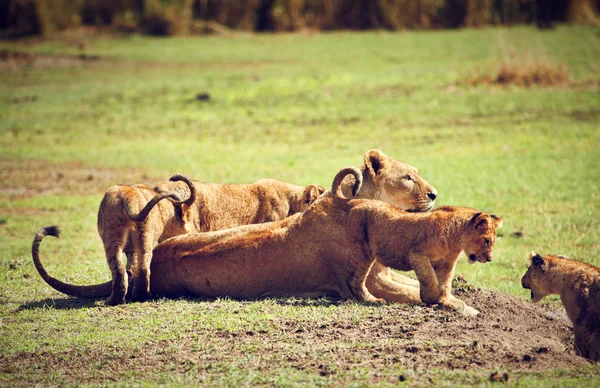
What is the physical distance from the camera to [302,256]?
7.39 metres

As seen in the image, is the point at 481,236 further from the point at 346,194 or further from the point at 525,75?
the point at 525,75

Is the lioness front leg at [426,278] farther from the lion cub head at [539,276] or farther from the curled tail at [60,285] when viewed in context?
the curled tail at [60,285]

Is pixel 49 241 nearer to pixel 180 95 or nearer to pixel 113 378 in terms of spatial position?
pixel 113 378

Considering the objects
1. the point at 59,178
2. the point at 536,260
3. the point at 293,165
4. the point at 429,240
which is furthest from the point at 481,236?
the point at 59,178

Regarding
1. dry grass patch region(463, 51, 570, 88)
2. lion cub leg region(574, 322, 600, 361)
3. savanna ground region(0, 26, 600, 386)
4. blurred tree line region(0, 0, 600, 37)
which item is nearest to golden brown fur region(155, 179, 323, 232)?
savanna ground region(0, 26, 600, 386)

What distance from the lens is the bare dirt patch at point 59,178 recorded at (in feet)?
44.2

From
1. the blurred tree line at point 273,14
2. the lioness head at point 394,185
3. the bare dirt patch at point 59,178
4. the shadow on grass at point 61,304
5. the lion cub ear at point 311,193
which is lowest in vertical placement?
the bare dirt patch at point 59,178

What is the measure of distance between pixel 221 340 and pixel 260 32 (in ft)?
84.6

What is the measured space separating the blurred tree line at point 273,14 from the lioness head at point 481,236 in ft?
80.3

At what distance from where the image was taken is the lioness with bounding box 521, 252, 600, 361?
6.52 metres

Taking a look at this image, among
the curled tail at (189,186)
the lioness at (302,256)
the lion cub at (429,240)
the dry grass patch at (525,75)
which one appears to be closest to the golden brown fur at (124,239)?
the lioness at (302,256)

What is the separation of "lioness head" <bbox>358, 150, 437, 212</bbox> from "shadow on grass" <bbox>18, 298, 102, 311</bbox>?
94.0 inches

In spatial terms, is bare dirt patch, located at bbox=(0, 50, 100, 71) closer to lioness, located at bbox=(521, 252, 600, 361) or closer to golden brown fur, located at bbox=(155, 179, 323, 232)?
golden brown fur, located at bbox=(155, 179, 323, 232)

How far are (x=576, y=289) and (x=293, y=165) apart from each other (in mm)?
8175
